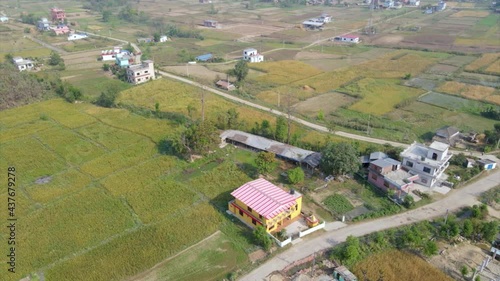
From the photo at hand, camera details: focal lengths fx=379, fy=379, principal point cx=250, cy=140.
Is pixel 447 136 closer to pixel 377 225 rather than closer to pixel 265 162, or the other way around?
pixel 377 225

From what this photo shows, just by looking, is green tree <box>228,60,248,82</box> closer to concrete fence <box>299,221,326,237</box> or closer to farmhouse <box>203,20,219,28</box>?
concrete fence <box>299,221,326,237</box>

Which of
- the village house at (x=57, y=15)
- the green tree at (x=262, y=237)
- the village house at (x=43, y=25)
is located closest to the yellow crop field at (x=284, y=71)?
the green tree at (x=262, y=237)

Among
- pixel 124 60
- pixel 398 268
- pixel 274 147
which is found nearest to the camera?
pixel 398 268

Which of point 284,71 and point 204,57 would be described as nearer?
point 284,71

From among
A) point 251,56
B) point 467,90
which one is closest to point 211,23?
point 251,56

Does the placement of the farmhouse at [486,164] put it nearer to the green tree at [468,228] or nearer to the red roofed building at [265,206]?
the green tree at [468,228]

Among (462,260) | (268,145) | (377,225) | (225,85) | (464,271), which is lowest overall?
(462,260)

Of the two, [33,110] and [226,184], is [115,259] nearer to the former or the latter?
[226,184]
